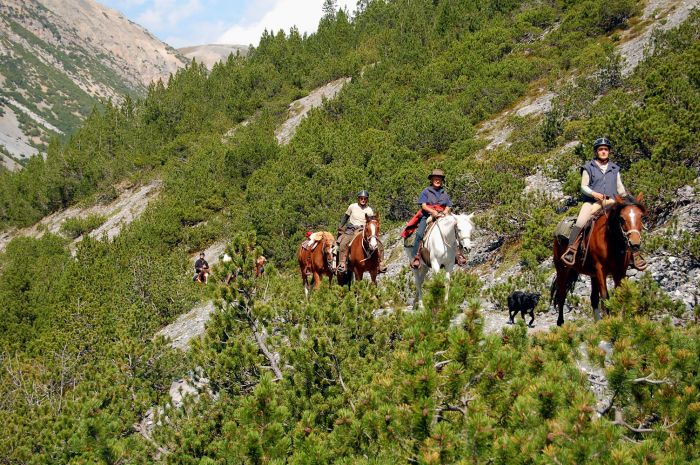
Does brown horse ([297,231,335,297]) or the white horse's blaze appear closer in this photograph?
the white horse's blaze

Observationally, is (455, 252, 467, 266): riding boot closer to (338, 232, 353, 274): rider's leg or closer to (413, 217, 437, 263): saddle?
(413, 217, 437, 263): saddle

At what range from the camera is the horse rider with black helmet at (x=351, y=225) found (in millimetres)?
12789

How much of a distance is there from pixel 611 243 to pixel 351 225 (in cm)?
678

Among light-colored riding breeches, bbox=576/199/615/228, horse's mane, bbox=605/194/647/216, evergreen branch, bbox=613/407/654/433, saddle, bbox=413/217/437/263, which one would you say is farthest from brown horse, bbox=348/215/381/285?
evergreen branch, bbox=613/407/654/433

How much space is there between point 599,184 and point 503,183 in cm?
950

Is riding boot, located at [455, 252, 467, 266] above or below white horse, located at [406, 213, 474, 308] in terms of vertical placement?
below

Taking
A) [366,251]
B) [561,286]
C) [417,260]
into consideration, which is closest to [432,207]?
[417,260]

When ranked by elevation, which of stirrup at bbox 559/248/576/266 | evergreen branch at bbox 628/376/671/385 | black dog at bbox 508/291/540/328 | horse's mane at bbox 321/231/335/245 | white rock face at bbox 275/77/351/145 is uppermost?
white rock face at bbox 275/77/351/145

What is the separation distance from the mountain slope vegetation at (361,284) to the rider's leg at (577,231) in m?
1.52

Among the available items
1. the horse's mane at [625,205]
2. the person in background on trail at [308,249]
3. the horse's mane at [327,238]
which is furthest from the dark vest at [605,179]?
the person in background on trail at [308,249]

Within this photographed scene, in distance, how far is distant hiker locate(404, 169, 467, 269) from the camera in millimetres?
10352

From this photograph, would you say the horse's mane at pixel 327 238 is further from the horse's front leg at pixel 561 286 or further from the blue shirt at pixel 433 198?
the horse's front leg at pixel 561 286

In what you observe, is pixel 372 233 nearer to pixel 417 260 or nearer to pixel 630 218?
pixel 417 260

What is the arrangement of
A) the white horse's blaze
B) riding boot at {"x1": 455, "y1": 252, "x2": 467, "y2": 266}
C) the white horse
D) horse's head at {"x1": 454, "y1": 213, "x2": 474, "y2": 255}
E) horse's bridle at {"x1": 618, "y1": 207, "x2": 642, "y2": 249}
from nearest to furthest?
horse's bridle at {"x1": 618, "y1": 207, "x2": 642, "y2": 249} → horse's head at {"x1": 454, "y1": 213, "x2": 474, "y2": 255} → the white horse → riding boot at {"x1": 455, "y1": 252, "x2": 467, "y2": 266} → the white horse's blaze
